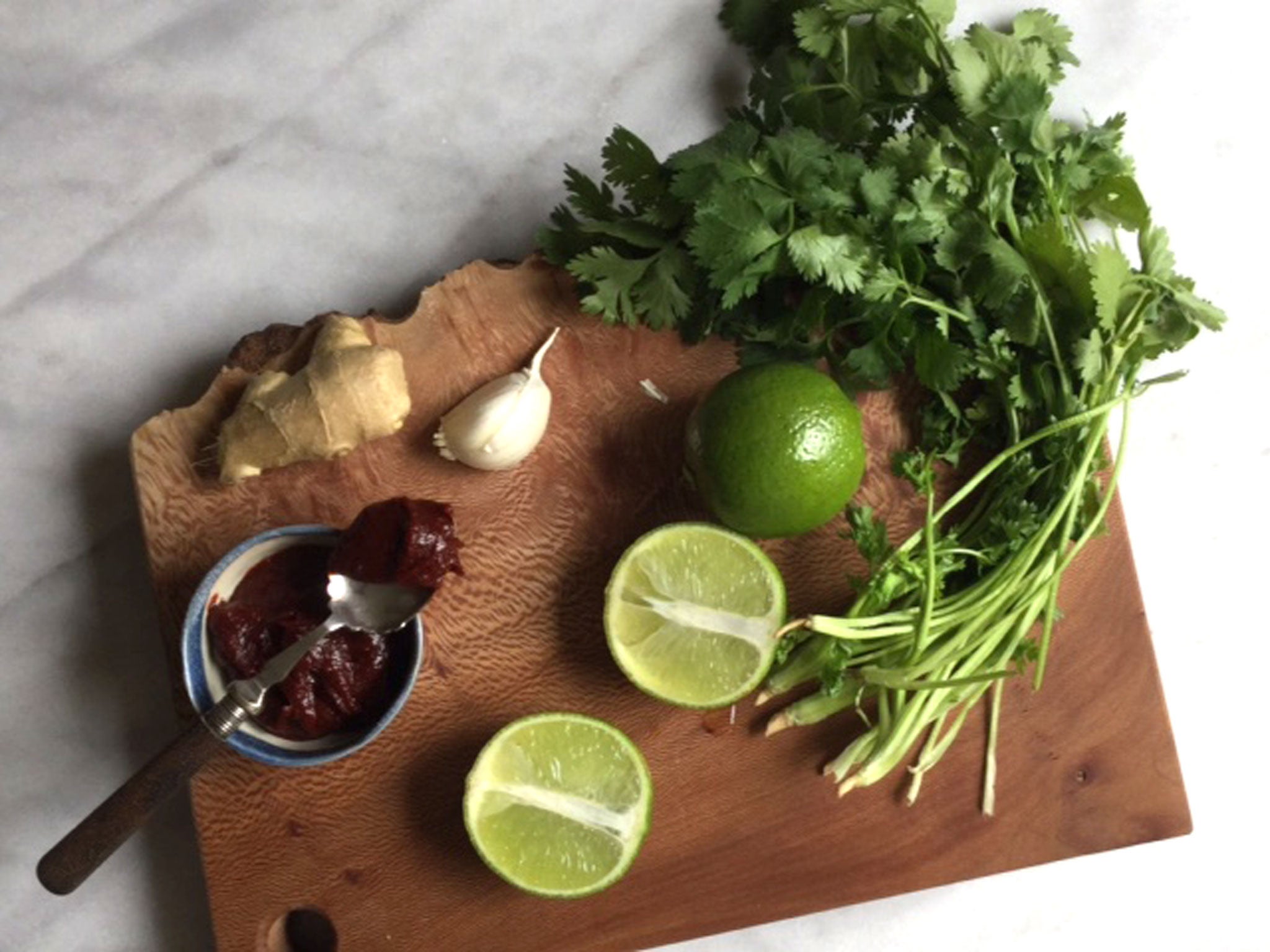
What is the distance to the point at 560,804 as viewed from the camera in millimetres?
1483

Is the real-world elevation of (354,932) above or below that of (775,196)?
below

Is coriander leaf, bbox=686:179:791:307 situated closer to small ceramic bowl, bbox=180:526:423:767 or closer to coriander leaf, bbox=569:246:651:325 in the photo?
coriander leaf, bbox=569:246:651:325

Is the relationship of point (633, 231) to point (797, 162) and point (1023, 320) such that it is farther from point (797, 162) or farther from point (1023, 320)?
point (1023, 320)

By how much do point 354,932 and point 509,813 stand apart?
0.83ft

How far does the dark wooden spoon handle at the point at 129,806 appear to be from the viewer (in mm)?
1409

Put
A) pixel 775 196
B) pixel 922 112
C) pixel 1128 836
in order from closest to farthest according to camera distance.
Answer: pixel 775 196
pixel 922 112
pixel 1128 836

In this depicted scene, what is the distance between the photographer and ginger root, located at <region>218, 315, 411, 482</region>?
147cm

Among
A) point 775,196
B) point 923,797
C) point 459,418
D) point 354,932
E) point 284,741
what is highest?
point 775,196

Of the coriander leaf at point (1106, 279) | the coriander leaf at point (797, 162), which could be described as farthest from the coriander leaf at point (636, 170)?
the coriander leaf at point (1106, 279)

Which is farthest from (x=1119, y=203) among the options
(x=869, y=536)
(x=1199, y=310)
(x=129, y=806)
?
(x=129, y=806)

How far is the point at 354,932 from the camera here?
155 centimetres

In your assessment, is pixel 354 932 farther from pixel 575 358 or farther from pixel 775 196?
pixel 775 196

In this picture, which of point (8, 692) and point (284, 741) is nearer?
point (284, 741)

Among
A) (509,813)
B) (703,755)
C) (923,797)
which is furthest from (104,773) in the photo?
(923,797)
